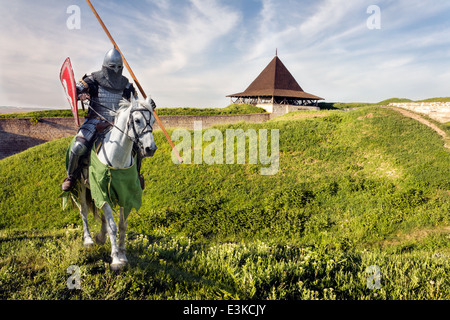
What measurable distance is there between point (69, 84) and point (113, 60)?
810 millimetres

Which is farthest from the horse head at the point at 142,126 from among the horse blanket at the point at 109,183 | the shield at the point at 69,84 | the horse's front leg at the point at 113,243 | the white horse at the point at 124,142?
the horse's front leg at the point at 113,243

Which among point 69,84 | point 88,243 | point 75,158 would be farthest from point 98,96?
point 88,243

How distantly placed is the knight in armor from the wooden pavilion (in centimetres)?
2875

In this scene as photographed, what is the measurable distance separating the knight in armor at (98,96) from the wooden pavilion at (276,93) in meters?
28.8

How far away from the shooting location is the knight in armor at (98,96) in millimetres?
4465

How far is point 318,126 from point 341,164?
4477 mm

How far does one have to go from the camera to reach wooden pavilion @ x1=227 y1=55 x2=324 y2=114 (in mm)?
33688

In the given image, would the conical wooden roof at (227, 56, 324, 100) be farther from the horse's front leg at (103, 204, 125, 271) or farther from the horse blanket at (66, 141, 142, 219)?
the horse's front leg at (103, 204, 125, 271)

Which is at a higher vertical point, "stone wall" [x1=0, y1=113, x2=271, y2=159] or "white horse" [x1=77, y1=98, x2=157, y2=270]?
"stone wall" [x1=0, y1=113, x2=271, y2=159]

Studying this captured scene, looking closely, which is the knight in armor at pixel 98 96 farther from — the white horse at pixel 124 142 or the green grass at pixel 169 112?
the green grass at pixel 169 112

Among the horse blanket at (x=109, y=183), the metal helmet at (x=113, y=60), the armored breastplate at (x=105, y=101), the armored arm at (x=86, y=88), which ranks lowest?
the horse blanket at (x=109, y=183)

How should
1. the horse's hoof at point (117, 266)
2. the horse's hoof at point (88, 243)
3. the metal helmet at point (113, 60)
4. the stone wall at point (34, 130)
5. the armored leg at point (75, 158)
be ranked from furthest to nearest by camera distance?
the stone wall at point (34, 130) < the horse's hoof at point (88, 243) < the armored leg at point (75, 158) < the metal helmet at point (113, 60) < the horse's hoof at point (117, 266)

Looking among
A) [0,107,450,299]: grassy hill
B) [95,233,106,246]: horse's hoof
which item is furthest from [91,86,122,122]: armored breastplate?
[0,107,450,299]: grassy hill

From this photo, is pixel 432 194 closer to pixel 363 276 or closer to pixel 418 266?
pixel 418 266
